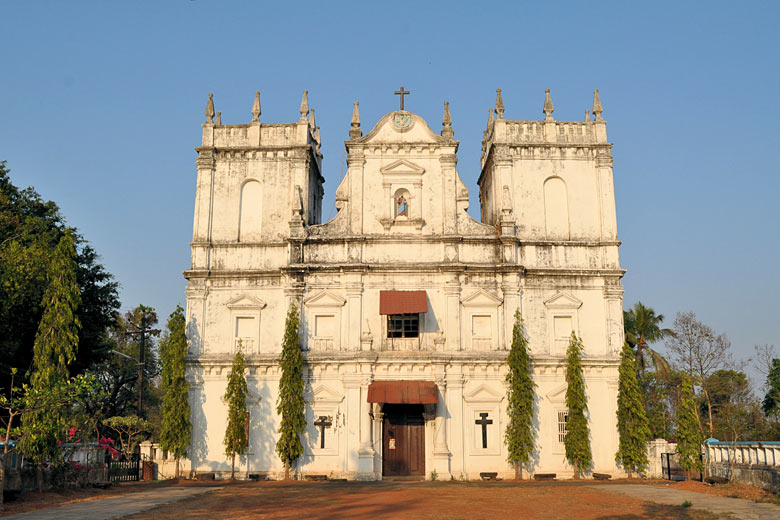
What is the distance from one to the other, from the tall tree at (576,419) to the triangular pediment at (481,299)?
12.9ft

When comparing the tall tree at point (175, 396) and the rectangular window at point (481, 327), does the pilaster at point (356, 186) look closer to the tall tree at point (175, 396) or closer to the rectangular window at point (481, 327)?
the rectangular window at point (481, 327)

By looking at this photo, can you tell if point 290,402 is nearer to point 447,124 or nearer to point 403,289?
point 403,289

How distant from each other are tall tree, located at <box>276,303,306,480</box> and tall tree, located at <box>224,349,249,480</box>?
5.14ft

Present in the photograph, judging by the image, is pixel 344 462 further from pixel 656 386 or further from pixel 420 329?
pixel 656 386

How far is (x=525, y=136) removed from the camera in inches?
1346

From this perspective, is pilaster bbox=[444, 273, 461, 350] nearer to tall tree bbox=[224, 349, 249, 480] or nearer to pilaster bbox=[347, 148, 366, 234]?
pilaster bbox=[347, 148, 366, 234]

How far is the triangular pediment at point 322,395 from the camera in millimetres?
30719

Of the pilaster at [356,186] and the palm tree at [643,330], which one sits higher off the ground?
the pilaster at [356,186]

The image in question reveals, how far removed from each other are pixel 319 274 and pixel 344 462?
8.44m

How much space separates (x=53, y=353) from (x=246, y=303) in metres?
10.1

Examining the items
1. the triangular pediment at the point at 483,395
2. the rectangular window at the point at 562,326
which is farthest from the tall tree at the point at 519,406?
the rectangular window at the point at 562,326

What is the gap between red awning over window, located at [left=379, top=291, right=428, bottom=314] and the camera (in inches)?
1195

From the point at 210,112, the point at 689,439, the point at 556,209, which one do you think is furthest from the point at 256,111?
the point at 689,439

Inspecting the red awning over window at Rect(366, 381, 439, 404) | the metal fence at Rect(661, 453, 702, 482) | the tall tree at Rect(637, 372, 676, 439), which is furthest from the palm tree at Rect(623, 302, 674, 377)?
the red awning over window at Rect(366, 381, 439, 404)
